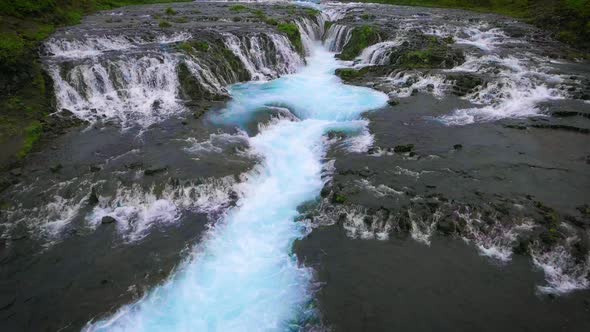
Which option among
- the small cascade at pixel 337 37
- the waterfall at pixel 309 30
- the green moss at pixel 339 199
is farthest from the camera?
the small cascade at pixel 337 37

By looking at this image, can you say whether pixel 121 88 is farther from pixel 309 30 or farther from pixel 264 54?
pixel 309 30

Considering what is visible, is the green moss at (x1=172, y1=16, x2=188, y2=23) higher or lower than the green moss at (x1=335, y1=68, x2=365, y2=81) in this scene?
higher

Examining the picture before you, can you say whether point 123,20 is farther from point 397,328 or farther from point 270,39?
point 397,328

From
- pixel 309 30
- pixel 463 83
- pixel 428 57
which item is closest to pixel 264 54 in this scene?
pixel 309 30

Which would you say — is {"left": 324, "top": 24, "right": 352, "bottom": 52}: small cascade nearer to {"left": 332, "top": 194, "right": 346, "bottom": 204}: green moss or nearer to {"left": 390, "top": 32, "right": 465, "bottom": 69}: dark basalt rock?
{"left": 390, "top": 32, "right": 465, "bottom": 69}: dark basalt rock

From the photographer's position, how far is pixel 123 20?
39781 millimetres

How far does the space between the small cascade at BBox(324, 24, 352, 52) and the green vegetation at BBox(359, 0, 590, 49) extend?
21140 millimetres

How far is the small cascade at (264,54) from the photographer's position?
31.7 meters

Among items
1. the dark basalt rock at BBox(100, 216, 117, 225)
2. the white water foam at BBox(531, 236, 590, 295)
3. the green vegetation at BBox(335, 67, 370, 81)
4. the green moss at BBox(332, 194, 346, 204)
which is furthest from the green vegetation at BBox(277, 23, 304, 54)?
the white water foam at BBox(531, 236, 590, 295)

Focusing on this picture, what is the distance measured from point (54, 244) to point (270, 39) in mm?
25354

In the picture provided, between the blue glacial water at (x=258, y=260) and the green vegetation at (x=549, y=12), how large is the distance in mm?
27666

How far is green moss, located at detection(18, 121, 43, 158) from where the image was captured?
19047 mm

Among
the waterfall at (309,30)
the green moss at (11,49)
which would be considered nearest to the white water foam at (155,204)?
the green moss at (11,49)

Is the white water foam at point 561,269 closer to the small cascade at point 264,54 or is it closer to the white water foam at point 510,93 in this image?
the white water foam at point 510,93
